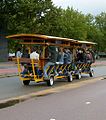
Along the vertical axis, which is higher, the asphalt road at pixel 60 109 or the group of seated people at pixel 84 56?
the group of seated people at pixel 84 56

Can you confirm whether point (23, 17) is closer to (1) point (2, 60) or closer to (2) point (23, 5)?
(2) point (23, 5)

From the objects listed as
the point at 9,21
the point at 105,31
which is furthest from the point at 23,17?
the point at 105,31

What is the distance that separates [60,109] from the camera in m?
11.6

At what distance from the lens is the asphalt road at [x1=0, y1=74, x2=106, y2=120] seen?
10.3m

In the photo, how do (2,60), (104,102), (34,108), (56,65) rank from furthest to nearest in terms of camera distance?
(2,60) < (56,65) < (104,102) < (34,108)

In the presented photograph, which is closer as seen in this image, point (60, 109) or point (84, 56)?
point (60, 109)

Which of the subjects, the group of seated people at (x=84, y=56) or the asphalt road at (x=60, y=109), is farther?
the group of seated people at (x=84, y=56)

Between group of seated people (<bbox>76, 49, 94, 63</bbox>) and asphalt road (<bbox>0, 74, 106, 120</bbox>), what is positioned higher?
group of seated people (<bbox>76, 49, 94, 63</bbox>)

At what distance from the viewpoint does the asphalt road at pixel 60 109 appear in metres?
10.3

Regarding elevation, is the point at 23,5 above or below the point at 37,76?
above

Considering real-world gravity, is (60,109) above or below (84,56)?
below

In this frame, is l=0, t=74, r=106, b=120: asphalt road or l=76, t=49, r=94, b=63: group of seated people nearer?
l=0, t=74, r=106, b=120: asphalt road

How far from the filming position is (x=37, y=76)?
19.0m

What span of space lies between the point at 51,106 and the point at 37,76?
6789mm
